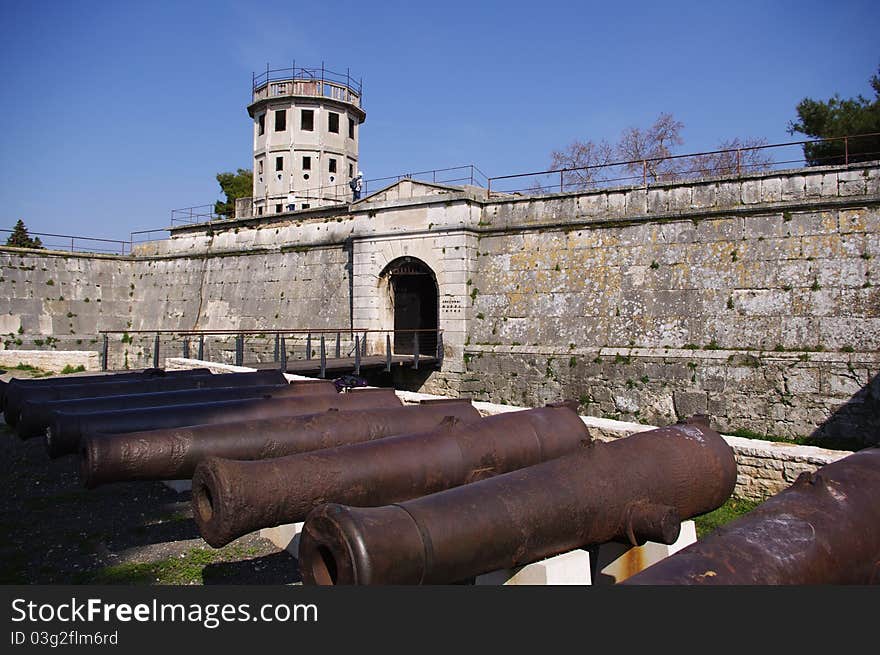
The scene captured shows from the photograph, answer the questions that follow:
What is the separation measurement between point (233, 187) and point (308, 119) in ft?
43.1

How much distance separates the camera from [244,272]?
21.7 meters

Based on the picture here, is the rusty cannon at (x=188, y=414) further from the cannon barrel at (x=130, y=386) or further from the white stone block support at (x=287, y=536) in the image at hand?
the cannon barrel at (x=130, y=386)

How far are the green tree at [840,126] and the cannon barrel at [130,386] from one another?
1431 cm

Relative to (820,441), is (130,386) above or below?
above

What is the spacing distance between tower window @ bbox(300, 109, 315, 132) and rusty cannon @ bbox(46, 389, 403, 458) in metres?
26.6

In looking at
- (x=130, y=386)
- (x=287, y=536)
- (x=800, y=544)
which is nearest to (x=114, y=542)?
(x=287, y=536)

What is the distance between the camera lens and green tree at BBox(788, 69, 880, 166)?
17.3 m

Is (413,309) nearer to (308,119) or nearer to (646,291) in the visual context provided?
(646,291)

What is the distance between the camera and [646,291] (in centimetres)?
1366

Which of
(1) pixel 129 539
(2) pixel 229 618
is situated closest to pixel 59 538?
(1) pixel 129 539

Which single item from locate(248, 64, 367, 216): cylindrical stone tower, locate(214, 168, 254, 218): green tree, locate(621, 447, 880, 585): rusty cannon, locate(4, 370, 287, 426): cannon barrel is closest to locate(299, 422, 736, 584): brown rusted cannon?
locate(621, 447, 880, 585): rusty cannon

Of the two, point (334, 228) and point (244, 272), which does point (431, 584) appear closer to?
point (334, 228)

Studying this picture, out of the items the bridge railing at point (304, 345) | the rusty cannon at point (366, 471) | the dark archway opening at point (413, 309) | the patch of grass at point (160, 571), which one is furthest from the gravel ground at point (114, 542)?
the dark archway opening at point (413, 309)

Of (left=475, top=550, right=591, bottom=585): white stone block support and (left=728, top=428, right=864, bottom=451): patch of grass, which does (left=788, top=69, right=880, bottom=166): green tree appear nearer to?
(left=728, top=428, right=864, bottom=451): patch of grass
